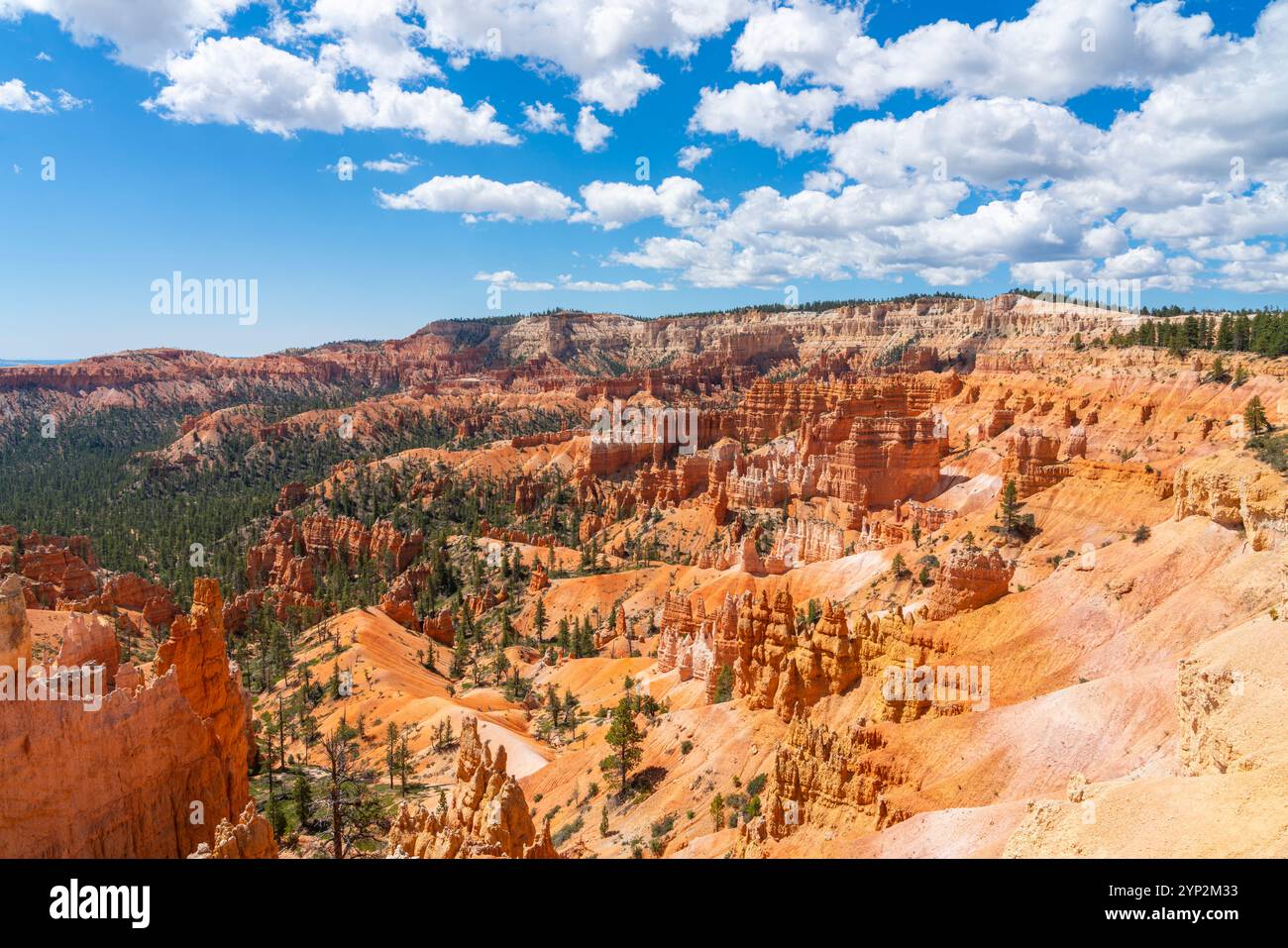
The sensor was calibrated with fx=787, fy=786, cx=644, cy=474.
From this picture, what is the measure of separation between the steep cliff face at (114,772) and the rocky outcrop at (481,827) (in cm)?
592

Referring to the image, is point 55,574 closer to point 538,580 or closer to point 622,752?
point 538,580

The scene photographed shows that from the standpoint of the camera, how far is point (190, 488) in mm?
136500

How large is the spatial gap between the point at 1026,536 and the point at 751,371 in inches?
5487

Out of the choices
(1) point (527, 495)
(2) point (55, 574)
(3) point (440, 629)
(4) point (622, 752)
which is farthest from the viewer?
(1) point (527, 495)

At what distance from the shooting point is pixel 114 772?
1930 cm

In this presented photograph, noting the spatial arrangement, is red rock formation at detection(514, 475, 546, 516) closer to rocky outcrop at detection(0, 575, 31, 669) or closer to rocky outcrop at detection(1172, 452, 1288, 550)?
rocky outcrop at detection(1172, 452, 1288, 550)

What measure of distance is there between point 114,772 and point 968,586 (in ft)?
96.5

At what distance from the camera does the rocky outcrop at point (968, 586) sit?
3184cm

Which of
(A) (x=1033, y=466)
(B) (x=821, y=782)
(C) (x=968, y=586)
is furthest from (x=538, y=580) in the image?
(B) (x=821, y=782)

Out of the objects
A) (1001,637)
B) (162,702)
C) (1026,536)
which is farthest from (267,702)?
(1026,536)

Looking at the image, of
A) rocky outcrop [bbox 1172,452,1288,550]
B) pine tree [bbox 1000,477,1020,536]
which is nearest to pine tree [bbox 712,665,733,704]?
rocky outcrop [bbox 1172,452,1288,550]

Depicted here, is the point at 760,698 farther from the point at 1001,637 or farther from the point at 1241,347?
the point at 1241,347

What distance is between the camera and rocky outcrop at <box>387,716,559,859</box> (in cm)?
1634

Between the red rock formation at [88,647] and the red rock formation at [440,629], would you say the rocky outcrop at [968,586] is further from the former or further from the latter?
the red rock formation at [440,629]
